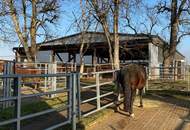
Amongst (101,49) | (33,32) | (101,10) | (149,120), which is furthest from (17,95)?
(101,49)

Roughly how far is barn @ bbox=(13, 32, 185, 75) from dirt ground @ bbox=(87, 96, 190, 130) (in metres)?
Result: 19.8

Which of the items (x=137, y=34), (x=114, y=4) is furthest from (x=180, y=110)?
(x=137, y=34)

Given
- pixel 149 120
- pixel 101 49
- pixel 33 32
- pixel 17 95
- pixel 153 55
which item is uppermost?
pixel 33 32

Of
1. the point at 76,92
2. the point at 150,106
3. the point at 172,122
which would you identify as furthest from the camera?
the point at 150,106

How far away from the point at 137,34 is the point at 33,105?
2783cm

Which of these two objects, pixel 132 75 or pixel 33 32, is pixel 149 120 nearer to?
pixel 132 75

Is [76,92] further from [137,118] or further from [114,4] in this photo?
[114,4]

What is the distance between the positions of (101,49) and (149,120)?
33.7 m

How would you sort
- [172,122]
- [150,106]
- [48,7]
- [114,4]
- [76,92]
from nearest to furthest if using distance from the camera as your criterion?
[76,92] → [172,122] → [150,106] → [114,4] → [48,7]

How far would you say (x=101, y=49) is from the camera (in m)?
43.8

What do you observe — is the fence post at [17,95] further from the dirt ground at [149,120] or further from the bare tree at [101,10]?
the bare tree at [101,10]

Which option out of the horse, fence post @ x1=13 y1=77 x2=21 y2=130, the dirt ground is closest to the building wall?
the dirt ground

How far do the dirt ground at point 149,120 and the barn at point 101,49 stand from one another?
19.8 m

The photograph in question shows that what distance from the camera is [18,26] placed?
3159 centimetres
